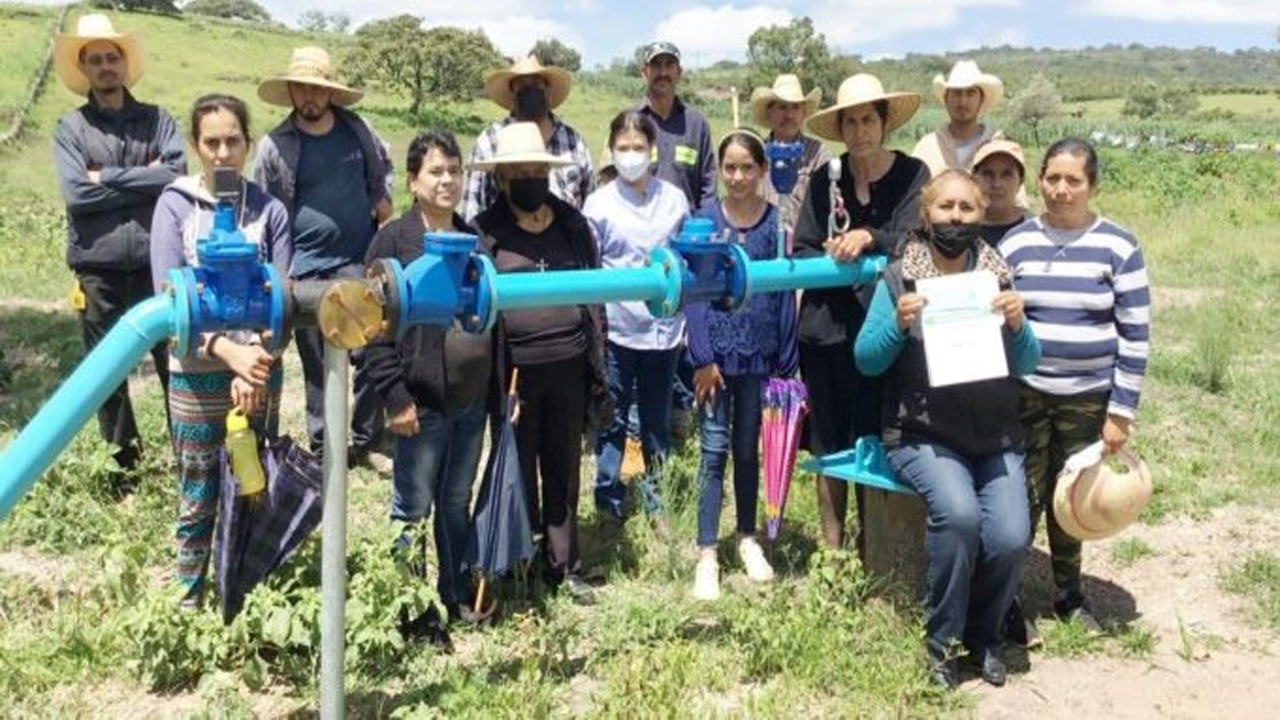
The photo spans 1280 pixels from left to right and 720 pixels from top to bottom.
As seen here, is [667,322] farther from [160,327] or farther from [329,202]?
[160,327]

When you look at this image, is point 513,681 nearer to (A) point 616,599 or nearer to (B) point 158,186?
(A) point 616,599

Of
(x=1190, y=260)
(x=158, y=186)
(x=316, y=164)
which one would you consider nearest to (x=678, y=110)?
(x=316, y=164)

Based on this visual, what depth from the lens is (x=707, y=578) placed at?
4.25m

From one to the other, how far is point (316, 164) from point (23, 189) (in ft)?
46.0

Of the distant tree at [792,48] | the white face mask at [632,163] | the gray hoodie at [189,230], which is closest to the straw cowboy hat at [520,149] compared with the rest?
the white face mask at [632,163]

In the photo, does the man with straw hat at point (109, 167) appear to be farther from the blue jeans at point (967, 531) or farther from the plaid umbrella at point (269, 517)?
the blue jeans at point (967, 531)

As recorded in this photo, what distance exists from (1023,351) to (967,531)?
1.97ft

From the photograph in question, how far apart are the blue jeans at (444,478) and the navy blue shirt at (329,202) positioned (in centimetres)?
172

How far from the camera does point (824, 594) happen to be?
3.90m

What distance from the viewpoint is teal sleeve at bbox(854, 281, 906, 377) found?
3457 millimetres

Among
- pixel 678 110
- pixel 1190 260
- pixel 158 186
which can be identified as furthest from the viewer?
pixel 1190 260

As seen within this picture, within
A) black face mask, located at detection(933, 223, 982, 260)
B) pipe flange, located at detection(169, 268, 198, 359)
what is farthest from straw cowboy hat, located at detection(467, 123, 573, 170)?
pipe flange, located at detection(169, 268, 198, 359)

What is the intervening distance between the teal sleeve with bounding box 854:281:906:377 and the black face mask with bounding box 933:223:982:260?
0.22m

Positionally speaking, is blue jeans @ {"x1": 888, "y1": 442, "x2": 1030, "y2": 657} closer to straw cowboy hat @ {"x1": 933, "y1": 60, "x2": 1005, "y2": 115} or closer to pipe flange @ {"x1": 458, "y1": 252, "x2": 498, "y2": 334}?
pipe flange @ {"x1": 458, "y1": 252, "x2": 498, "y2": 334}
